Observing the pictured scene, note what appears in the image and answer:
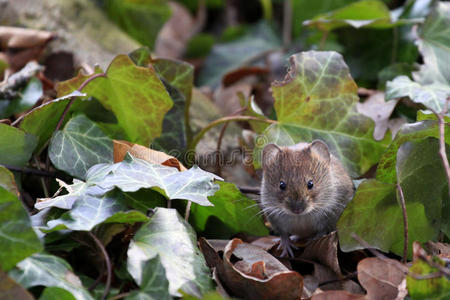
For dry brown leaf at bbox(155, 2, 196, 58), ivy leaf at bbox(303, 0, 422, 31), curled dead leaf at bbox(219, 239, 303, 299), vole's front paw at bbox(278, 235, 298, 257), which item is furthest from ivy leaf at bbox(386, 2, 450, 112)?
dry brown leaf at bbox(155, 2, 196, 58)

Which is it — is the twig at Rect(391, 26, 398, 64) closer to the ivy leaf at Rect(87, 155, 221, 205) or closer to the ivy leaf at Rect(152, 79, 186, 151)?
the ivy leaf at Rect(152, 79, 186, 151)

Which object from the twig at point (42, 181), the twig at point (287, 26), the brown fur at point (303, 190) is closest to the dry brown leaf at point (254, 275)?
the brown fur at point (303, 190)

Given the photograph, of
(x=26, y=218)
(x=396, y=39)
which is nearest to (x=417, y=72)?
(x=396, y=39)

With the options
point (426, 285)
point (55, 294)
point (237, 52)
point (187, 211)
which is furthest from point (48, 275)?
point (237, 52)

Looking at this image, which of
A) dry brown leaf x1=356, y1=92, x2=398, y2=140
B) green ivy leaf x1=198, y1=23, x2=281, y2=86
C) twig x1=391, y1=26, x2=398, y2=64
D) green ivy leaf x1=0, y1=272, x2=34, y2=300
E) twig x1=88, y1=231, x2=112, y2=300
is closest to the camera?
green ivy leaf x1=0, y1=272, x2=34, y2=300

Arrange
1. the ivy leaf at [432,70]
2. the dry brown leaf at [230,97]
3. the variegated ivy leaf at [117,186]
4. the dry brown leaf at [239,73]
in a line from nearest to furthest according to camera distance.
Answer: the variegated ivy leaf at [117,186]
the ivy leaf at [432,70]
the dry brown leaf at [230,97]
the dry brown leaf at [239,73]

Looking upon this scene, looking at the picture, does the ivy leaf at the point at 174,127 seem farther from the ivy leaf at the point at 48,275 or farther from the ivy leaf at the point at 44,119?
the ivy leaf at the point at 48,275
